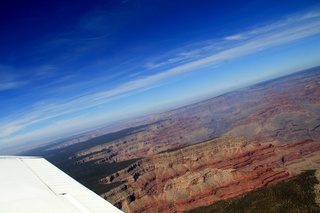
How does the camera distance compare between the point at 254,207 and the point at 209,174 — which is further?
the point at 209,174

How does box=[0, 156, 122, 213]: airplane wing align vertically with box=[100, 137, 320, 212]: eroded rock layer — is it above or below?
above

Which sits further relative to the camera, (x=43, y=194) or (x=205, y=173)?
(x=205, y=173)

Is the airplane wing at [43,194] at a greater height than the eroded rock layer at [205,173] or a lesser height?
greater

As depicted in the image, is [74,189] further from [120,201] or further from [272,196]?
[120,201]

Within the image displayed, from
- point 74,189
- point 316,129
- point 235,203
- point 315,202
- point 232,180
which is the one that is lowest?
point 316,129

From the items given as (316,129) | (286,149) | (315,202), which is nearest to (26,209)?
(315,202)

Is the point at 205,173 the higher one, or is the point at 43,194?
the point at 43,194

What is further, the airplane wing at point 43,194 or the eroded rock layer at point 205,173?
the eroded rock layer at point 205,173

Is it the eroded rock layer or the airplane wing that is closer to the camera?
the airplane wing
